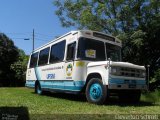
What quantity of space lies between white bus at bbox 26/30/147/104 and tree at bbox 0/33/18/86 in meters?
23.1

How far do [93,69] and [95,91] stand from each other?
0.85 meters

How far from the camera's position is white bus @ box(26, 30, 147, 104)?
1175cm

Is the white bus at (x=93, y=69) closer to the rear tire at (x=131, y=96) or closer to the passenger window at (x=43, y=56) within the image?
the rear tire at (x=131, y=96)

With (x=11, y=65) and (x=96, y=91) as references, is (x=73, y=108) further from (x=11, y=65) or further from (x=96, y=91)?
(x=11, y=65)

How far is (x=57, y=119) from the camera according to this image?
7.98 meters

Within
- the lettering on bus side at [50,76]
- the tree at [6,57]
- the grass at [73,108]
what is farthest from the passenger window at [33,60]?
the tree at [6,57]

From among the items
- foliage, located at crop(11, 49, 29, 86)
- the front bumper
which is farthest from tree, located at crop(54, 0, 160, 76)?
foliage, located at crop(11, 49, 29, 86)

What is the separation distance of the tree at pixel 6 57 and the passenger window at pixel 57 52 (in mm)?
23119

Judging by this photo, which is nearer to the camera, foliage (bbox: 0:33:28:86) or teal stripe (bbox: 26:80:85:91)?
teal stripe (bbox: 26:80:85:91)

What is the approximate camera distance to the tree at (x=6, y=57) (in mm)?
38188

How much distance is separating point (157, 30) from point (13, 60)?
22902 millimetres

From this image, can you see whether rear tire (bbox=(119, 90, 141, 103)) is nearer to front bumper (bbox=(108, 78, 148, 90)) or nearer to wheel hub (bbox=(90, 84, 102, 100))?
front bumper (bbox=(108, 78, 148, 90))

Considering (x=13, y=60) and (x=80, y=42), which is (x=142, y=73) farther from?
(x=13, y=60)

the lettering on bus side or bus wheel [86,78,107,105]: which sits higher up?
the lettering on bus side
